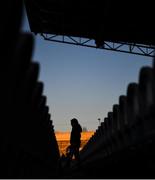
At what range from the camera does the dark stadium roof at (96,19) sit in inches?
567

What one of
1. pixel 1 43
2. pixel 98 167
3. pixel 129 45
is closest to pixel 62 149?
pixel 129 45

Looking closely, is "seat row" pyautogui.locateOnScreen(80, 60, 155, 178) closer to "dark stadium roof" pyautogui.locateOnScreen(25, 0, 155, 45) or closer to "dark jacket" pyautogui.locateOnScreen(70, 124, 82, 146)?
"dark jacket" pyautogui.locateOnScreen(70, 124, 82, 146)

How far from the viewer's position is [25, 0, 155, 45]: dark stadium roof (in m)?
14.4

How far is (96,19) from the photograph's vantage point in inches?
621

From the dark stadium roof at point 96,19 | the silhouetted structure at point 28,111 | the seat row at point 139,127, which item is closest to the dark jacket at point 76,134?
the silhouetted structure at point 28,111

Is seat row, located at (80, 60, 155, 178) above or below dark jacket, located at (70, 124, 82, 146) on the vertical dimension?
below

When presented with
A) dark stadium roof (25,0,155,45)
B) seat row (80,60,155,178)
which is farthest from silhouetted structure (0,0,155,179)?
dark stadium roof (25,0,155,45)

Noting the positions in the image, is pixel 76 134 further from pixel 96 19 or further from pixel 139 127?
pixel 96 19

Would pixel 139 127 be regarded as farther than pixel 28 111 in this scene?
Yes

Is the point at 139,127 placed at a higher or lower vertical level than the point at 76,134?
lower

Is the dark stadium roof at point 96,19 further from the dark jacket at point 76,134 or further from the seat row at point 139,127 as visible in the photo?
the seat row at point 139,127

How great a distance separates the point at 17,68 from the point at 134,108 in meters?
1.58

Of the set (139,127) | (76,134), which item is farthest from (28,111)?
(76,134)

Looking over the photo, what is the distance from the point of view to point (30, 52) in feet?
7.33
